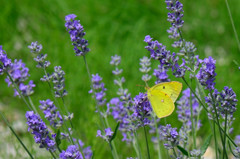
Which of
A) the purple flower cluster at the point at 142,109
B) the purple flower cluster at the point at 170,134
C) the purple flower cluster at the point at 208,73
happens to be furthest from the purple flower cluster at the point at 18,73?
the purple flower cluster at the point at 208,73

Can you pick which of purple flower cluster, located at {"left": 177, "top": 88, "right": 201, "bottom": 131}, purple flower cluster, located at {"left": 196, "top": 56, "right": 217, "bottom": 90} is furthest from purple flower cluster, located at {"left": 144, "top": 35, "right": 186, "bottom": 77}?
purple flower cluster, located at {"left": 177, "top": 88, "right": 201, "bottom": 131}

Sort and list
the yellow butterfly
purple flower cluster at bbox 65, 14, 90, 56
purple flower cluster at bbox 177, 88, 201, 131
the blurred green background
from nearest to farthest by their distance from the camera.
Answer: purple flower cluster at bbox 65, 14, 90, 56, the yellow butterfly, purple flower cluster at bbox 177, 88, 201, 131, the blurred green background

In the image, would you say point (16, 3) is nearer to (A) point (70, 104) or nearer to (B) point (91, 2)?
(B) point (91, 2)

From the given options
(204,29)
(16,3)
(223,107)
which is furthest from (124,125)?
(16,3)

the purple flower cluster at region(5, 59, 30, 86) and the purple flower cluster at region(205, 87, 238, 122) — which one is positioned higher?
the purple flower cluster at region(5, 59, 30, 86)

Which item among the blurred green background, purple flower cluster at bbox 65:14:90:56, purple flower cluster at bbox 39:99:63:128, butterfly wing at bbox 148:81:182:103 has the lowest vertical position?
purple flower cluster at bbox 39:99:63:128

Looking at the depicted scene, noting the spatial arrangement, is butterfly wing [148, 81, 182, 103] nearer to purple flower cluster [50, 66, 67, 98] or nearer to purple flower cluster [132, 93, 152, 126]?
purple flower cluster [132, 93, 152, 126]

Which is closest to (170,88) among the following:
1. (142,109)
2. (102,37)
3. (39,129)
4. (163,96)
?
(163,96)
